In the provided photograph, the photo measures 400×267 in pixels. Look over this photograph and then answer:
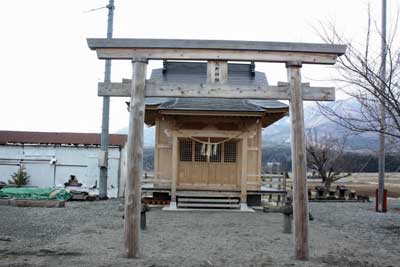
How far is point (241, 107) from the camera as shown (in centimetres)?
1867

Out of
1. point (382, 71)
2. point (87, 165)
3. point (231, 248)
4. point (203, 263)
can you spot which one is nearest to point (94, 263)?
point (203, 263)

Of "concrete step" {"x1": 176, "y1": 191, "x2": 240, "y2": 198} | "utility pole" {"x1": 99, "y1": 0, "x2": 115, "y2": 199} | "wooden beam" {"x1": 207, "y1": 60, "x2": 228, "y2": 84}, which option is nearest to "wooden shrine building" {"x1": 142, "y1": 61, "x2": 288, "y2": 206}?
"concrete step" {"x1": 176, "y1": 191, "x2": 240, "y2": 198}

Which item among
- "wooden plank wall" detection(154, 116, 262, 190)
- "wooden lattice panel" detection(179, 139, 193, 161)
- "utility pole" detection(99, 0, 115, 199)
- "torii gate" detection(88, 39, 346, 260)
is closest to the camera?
"torii gate" detection(88, 39, 346, 260)

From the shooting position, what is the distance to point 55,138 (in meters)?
27.9

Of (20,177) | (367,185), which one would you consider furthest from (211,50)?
(367,185)

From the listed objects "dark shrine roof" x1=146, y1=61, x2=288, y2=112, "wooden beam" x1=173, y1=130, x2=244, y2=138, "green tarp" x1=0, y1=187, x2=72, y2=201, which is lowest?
"green tarp" x1=0, y1=187, x2=72, y2=201

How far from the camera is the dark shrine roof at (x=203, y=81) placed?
60.8ft

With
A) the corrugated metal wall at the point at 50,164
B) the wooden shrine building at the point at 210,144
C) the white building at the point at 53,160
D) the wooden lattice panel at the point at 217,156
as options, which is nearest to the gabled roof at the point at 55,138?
the white building at the point at 53,160

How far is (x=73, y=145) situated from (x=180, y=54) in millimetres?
19268

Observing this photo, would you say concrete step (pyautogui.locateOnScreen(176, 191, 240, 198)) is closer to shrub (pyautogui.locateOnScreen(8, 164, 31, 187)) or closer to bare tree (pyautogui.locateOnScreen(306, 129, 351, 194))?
shrub (pyautogui.locateOnScreen(8, 164, 31, 187))

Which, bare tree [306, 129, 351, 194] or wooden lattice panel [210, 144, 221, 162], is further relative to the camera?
bare tree [306, 129, 351, 194]

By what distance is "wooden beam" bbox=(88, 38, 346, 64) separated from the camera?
8445 millimetres

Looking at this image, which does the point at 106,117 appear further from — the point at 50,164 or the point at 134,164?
the point at 134,164

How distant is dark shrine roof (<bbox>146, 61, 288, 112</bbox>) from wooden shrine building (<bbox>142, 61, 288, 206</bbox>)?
39 millimetres
